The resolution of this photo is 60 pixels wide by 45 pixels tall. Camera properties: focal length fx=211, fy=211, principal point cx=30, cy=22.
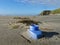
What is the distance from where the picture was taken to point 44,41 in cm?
841

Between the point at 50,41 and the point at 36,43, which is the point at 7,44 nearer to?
the point at 36,43

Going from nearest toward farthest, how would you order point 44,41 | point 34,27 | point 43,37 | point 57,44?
point 57,44, point 44,41, point 43,37, point 34,27

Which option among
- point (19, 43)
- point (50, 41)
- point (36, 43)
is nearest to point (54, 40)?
point (50, 41)

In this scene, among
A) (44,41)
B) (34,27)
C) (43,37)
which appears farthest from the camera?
(34,27)

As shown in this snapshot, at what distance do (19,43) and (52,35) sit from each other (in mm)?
1894

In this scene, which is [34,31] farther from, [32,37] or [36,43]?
[36,43]

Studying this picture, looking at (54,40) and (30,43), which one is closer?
(30,43)

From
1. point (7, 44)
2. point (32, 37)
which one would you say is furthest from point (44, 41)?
point (7, 44)

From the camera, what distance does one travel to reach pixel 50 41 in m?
8.42

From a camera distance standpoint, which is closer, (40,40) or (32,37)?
(40,40)

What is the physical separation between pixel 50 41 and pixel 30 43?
0.86m

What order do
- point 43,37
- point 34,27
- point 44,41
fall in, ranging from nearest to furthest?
point 44,41 < point 43,37 < point 34,27

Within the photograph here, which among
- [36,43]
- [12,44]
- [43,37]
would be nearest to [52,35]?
[43,37]

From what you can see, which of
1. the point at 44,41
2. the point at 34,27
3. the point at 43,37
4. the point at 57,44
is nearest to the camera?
the point at 57,44
